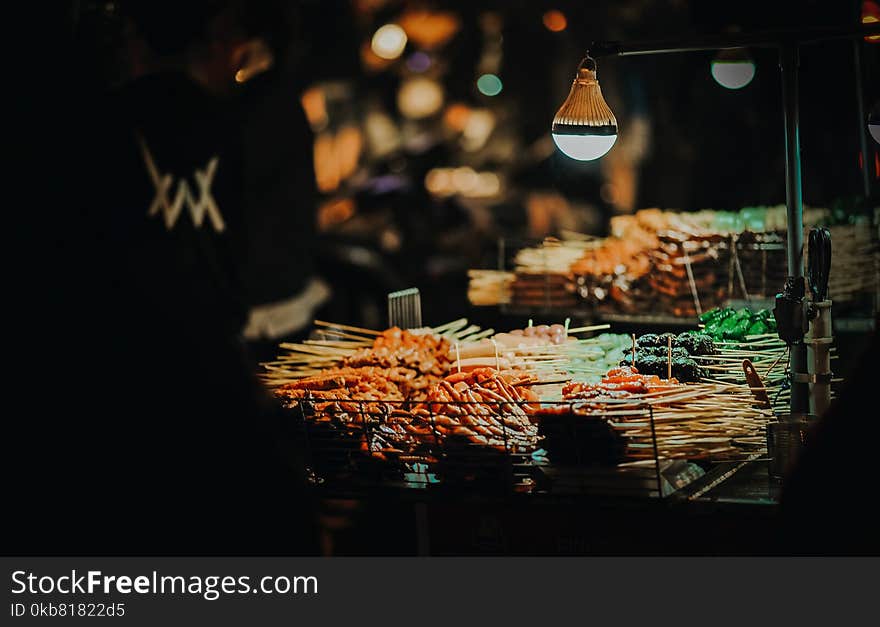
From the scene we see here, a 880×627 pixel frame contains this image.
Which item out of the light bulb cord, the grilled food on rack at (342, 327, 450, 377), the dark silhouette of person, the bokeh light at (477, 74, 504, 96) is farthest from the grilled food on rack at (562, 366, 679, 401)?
the bokeh light at (477, 74, 504, 96)

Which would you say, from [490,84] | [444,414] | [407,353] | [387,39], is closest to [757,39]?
[444,414]

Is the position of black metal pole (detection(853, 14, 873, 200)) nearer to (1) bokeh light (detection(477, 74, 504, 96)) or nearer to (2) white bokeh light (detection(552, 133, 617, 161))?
(2) white bokeh light (detection(552, 133, 617, 161))

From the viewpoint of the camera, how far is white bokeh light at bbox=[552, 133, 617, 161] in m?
2.88

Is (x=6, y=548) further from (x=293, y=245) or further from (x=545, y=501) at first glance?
(x=293, y=245)

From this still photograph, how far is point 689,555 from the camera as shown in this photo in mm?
2453

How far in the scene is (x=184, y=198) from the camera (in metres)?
4.59

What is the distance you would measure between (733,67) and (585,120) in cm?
195

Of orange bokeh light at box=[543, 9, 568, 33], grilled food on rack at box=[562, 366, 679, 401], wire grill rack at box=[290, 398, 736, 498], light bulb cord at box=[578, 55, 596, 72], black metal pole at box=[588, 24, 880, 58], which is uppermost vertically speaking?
orange bokeh light at box=[543, 9, 568, 33]

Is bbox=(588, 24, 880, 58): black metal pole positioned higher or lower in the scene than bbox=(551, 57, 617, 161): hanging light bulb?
higher

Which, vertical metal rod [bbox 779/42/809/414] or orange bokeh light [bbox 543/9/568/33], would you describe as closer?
vertical metal rod [bbox 779/42/809/414]

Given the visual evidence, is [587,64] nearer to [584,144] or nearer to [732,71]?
[584,144]

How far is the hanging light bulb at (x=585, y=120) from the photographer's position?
9.16 ft

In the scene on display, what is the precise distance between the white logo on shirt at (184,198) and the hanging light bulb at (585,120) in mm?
2008

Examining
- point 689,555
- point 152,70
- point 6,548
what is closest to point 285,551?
point 6,548
